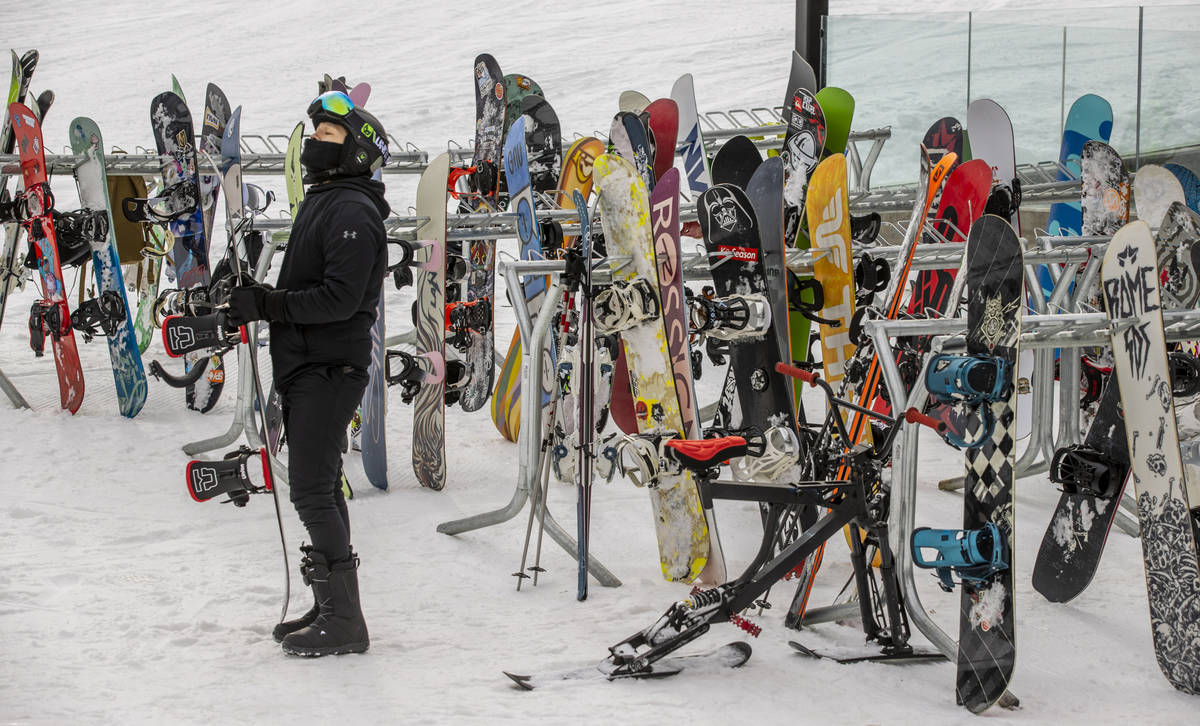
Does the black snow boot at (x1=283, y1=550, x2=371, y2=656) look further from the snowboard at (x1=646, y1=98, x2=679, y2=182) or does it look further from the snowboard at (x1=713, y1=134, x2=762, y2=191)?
the snowboard at (x1=646, y1=98, x2=679, y2=182)

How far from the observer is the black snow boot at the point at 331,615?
297 centimetres

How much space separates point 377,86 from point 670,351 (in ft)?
41.5

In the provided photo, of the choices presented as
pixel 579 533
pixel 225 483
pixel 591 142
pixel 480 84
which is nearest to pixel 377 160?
pixel 225 483

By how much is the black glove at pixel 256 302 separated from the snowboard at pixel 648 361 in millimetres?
1107

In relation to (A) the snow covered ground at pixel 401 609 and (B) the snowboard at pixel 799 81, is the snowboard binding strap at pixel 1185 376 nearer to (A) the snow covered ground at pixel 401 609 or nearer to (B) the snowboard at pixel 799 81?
(A) the snow covered ground at pixel 401 609

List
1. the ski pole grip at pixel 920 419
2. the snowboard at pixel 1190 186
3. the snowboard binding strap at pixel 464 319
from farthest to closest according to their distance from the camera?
the snowboard binding strap at pixel 464 319 < the snowboard at pixel 1190 186 < the ski pole grip at pixel 920 419

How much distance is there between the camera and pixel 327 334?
2938 mm

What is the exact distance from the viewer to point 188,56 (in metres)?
17.3

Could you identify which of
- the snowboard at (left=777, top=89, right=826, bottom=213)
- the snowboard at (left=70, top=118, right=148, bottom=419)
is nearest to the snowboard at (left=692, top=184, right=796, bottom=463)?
the snowboard at (left=777, top=89, right=826, bottom=213)

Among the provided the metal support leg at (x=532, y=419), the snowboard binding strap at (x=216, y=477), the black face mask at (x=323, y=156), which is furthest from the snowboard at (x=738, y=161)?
the snowboard binding strap at (x=216, y=477)

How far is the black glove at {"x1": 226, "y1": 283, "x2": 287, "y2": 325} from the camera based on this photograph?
2.87m

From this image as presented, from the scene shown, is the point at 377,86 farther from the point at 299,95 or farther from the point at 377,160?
the point at 377,160

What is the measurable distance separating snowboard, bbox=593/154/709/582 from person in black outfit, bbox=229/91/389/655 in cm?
84

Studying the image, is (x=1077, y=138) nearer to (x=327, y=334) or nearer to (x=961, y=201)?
(x=961, y=201)
